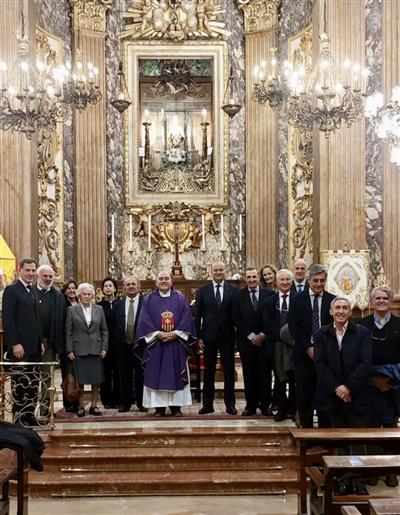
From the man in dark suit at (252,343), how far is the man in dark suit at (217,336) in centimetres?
16

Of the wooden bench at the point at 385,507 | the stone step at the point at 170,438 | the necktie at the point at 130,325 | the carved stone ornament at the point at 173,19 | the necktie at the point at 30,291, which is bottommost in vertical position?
the stone step at the point at 170,438

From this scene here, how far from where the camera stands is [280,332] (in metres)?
8.59

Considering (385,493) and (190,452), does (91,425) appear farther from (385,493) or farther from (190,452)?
(385,493)

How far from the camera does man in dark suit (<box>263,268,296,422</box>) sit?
8562mm

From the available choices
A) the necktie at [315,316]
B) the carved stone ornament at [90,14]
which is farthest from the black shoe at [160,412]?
the carved stone ornament at [90,14]

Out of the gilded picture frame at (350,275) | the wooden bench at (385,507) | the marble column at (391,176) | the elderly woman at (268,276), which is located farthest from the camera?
the marble column at (391,176)

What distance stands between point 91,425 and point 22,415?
27.1 inches

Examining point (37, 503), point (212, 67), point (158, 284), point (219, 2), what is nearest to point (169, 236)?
point (212, 67)

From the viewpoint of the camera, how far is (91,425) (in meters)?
8.48

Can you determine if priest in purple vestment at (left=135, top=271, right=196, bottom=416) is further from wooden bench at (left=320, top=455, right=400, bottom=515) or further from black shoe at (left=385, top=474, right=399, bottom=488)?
wooden bench at (left=320, top=455, right=400, bottom=515)

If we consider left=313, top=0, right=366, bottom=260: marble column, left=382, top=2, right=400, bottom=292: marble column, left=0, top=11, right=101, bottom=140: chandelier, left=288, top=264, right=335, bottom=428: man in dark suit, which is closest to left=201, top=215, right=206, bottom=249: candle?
left=313, top=0, right=366, bottom=260: marble column

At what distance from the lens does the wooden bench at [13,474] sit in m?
5.48

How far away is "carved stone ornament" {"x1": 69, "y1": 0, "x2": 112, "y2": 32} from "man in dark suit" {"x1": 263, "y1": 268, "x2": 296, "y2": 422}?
795 centimetres

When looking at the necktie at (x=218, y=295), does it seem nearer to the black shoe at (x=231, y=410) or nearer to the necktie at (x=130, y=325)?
the necktie at (x=130, y=325)
